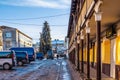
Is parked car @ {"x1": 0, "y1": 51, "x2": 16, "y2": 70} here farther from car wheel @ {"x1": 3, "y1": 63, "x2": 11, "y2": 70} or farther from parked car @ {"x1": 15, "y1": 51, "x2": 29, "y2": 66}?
parked car @ {"x1": 15, "y1": 51, "x2": 29, "y2": 66}

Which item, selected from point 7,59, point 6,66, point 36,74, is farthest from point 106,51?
point 6,66

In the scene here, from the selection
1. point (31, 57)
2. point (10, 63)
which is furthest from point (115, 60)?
point (31, 57)

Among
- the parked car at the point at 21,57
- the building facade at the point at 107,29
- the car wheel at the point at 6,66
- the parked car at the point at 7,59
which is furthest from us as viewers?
the parked car at the point at 21,57

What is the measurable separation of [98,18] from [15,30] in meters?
84.7

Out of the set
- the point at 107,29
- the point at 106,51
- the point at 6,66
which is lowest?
the point at 6,66

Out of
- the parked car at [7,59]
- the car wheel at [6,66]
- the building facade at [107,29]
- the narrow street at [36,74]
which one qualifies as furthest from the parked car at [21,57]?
the building facade at [107,29]

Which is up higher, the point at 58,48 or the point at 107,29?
the point at 107,29

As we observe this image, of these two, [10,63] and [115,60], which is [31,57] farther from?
[115,60]

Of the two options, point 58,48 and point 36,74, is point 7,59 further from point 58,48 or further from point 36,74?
point 58,48

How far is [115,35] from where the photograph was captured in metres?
18.8

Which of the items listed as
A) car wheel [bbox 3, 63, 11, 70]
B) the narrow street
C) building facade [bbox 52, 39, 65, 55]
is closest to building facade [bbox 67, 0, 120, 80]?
the narrow street

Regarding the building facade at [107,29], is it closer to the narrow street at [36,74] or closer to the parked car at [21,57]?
the narrow street at [36,74]

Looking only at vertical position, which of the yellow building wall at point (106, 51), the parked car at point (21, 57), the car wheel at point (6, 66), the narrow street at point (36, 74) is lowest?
the narrow street at point (36, 74)

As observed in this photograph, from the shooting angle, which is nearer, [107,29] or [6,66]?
[107,29]
